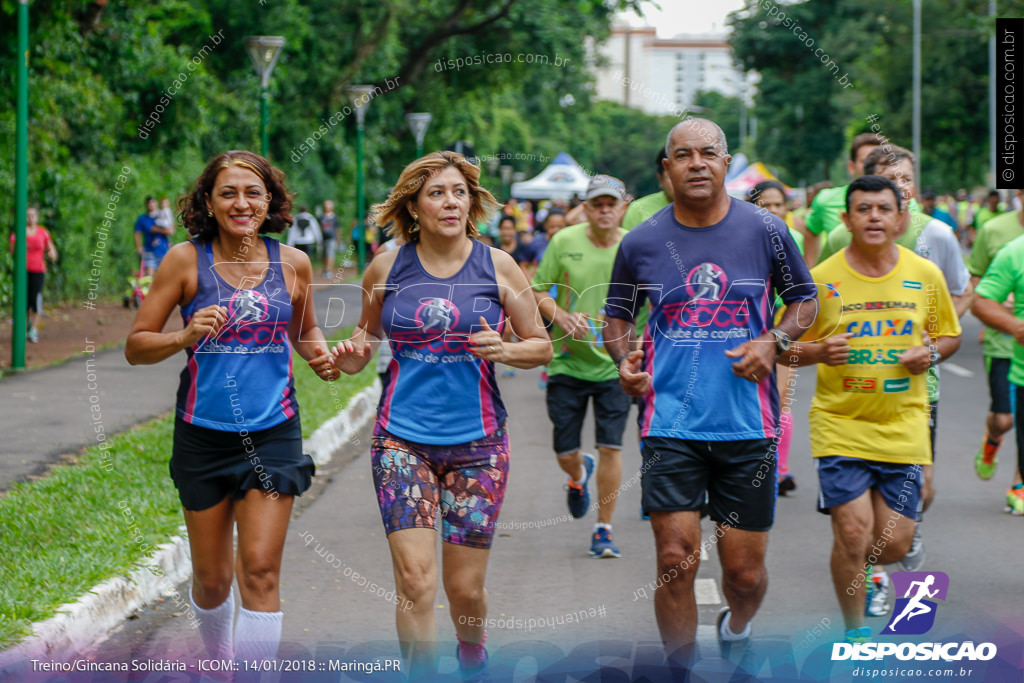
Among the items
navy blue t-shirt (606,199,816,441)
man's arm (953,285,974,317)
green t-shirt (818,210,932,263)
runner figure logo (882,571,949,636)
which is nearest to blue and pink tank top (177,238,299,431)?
navy blue t-shirt (606,199,816,441)

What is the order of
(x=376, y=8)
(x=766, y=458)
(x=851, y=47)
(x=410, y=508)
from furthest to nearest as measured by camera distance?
(x=851, y=47) < (x=376, y=8) < (x=766, y=458) < (x=410, y=508)

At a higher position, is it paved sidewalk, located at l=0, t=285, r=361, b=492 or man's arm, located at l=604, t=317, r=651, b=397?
→ man's arm, located at l=604, t=317, r=651, b=397

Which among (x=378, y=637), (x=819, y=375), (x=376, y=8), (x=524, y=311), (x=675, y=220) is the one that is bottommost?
(x=378, y=637)

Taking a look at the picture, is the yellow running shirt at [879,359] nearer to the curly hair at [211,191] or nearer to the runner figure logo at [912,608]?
the runner figure logo at [912,608]

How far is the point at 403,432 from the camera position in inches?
176

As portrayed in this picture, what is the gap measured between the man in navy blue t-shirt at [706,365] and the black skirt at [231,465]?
119 centimetres

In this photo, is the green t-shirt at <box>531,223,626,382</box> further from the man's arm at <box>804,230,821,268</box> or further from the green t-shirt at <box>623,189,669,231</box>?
the man's arm at <box>804,230,821,268</box>

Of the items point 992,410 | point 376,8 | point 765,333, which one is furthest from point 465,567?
point 376,8

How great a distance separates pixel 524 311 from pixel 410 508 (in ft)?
2.56

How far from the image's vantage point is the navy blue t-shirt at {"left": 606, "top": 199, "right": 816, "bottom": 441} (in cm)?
460

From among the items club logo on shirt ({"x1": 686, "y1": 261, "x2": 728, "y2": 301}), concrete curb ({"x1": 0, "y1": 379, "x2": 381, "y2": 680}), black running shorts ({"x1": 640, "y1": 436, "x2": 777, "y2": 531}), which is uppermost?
club logo on shirt ({"x1": 686, "y1": 261, "x2": 728, "y2": 301})

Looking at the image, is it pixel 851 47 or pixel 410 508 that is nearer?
pixel 410 508

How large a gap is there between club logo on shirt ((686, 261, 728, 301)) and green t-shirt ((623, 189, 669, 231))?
2.80 metres

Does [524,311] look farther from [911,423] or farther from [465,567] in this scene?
[911,423]
